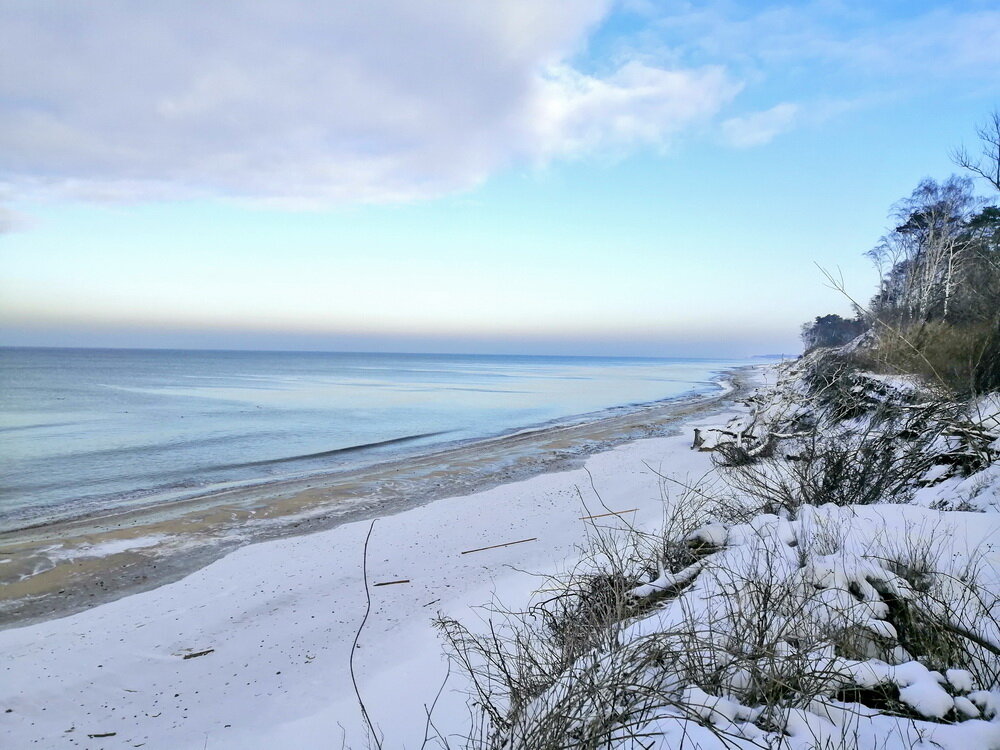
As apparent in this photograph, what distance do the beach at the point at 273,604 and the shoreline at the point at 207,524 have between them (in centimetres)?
6

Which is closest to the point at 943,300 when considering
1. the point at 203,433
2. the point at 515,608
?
the point at 515,608

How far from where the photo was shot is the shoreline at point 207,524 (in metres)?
8.25

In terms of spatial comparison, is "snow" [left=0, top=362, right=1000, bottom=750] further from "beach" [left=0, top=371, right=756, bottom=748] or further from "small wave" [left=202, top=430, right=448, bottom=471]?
"small wave" [left=202, top=430, right=448, bottom=471]

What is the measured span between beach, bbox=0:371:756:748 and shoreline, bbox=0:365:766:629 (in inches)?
A: 2.3

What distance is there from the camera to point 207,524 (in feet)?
37.3

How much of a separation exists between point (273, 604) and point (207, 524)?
5.14 meters

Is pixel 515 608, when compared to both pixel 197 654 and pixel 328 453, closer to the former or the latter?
pixel 197 654

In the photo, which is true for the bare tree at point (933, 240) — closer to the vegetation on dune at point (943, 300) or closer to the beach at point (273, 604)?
the vegetation on dune at point (943, 300)

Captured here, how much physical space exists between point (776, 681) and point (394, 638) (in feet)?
15.5

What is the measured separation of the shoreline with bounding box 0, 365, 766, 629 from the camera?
27.1 ft

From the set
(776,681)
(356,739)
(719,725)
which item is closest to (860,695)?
(776,681)

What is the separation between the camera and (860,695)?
2.62 metres

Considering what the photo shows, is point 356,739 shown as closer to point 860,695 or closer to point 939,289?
point 860,695

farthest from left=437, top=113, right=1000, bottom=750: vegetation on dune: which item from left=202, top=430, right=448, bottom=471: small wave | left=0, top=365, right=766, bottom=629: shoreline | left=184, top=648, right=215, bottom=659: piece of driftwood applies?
left=202, top=430, right=448, bottom=471: small wave
